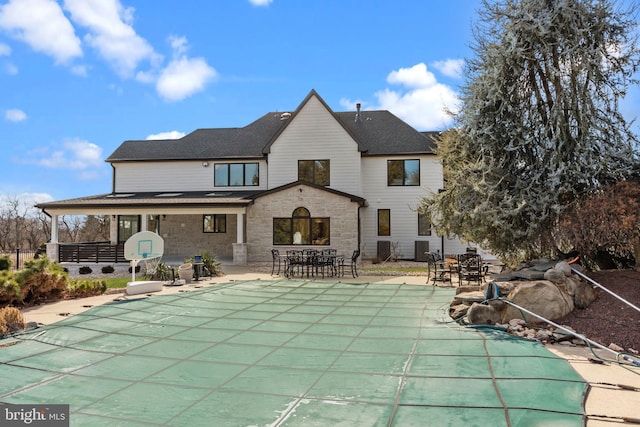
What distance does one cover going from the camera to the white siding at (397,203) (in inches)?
880

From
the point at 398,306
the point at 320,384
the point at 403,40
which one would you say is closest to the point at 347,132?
the point at 403,40

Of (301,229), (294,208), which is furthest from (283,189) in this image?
(301,229)

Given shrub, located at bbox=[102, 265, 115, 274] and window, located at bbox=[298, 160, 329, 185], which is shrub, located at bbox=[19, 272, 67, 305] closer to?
shrub, located at bbox=[102, 265, 115, 274]

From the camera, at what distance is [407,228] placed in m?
22.4

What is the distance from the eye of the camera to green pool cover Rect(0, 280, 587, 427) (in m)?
3.97

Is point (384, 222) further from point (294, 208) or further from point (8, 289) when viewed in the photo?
point (8, 289)

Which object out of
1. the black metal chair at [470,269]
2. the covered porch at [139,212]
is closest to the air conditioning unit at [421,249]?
the black metal chair at [470,269]

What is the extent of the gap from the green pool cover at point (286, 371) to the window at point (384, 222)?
13832 millimetres

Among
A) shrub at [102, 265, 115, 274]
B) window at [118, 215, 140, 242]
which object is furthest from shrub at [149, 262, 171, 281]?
window at [118, 215, 140, 242]

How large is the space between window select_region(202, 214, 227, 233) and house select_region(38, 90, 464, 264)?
0.06 m

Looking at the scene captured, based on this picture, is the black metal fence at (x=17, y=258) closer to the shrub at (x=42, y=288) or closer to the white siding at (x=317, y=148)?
the shrub at (x=42, y=288)

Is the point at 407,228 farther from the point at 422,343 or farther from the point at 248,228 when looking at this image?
the point at 422,343

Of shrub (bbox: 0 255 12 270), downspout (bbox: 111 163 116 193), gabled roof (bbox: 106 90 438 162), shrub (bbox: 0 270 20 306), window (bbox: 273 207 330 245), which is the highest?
gabled roof (bbox: 106 90 438 162)

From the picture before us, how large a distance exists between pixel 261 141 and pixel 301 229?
24.6ft
